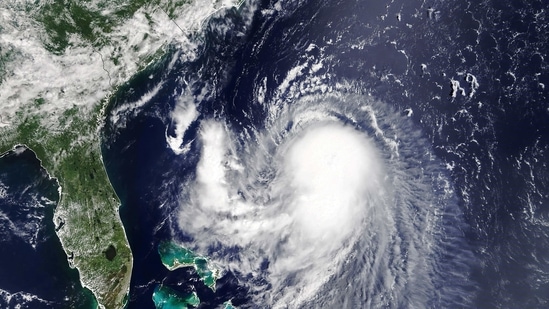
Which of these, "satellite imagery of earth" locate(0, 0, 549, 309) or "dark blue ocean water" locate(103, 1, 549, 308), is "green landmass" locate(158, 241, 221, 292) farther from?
"dark blue ocean water" locate(103, 1, 549, 308)

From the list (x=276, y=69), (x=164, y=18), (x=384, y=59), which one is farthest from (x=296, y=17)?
(x=164, y=18)

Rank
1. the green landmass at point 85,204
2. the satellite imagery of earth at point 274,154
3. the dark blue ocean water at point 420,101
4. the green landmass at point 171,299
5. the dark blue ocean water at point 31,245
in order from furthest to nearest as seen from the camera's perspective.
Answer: the green landmass at point 85,204, the green landmass at point 171,299, the dark blue ocean water at point 31,245, the satellite imagery of earth at point 274,154, the dark blue ocean water at point 420,101

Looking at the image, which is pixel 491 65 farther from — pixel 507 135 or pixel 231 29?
pixel 231 29

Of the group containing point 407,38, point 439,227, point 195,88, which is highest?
point 407,38

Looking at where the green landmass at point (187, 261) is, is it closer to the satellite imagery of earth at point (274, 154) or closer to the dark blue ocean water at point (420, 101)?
the satellite imagery of earth at point (274, 154)

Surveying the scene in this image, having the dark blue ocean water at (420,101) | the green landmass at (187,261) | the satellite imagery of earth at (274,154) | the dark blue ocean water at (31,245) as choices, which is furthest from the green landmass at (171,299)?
the dark blue ocean water at (31,245)

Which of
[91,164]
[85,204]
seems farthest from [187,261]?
[91,164]
